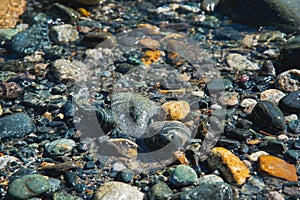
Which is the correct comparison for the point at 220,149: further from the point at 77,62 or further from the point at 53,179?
the point at 77,62

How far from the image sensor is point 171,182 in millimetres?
3582

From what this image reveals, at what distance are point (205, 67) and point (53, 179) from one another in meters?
2.23

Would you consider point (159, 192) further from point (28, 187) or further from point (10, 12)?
point (10, 12)

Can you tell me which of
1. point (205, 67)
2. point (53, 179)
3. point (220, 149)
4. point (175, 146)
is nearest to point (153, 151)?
point (175, 146)

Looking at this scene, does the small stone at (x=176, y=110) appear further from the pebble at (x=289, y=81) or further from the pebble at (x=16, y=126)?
the pebble at (x=16, y=126)

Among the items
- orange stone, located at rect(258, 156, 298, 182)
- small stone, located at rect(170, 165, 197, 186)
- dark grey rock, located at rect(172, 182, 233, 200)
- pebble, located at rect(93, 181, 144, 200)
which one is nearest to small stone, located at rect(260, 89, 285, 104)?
orange stone, located at rect(258, 156, 298, 182)

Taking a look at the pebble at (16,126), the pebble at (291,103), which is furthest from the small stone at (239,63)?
the pebble at (16,126)

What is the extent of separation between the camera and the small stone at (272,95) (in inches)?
177

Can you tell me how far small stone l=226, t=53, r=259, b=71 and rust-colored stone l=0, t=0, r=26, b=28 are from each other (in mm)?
2623

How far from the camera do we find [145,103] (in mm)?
4270

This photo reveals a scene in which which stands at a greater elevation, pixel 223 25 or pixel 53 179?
pixel 223 25

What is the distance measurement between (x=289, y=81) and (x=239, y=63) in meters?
0.64

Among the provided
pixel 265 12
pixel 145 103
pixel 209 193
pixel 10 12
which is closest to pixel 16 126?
pixel 145 103

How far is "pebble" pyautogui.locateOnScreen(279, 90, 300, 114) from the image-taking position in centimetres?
432
